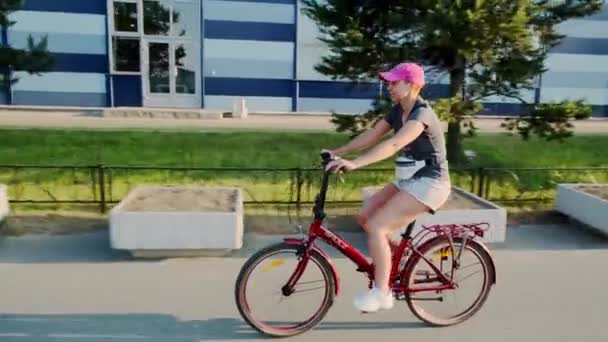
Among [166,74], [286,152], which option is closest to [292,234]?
[286,152]

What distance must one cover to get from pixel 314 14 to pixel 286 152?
3392 millimetres

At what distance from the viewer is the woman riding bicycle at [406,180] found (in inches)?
132

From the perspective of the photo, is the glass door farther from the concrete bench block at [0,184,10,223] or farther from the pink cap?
the pink cap

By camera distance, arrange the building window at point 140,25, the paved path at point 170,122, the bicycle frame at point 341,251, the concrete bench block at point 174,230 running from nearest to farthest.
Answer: the bicycle frame at point 341,251
the concrete bench block at point 174,230
the paved path at point 170,122
the building window at point 140,25

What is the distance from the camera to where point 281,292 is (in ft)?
12.0

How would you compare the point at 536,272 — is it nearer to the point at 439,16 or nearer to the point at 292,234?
the point at 292,234

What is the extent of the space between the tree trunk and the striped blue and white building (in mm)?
8351

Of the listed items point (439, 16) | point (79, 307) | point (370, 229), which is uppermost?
point (439, 16)

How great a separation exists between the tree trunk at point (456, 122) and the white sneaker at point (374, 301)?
5402 mm

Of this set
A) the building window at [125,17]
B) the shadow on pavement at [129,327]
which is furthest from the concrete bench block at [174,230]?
the building window at [125,17]

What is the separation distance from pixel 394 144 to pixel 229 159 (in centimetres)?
733

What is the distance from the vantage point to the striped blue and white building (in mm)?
18391

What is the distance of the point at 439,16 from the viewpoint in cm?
742

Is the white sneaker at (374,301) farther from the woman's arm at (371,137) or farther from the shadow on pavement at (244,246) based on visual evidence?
the shadow on pavement at (244,246)
